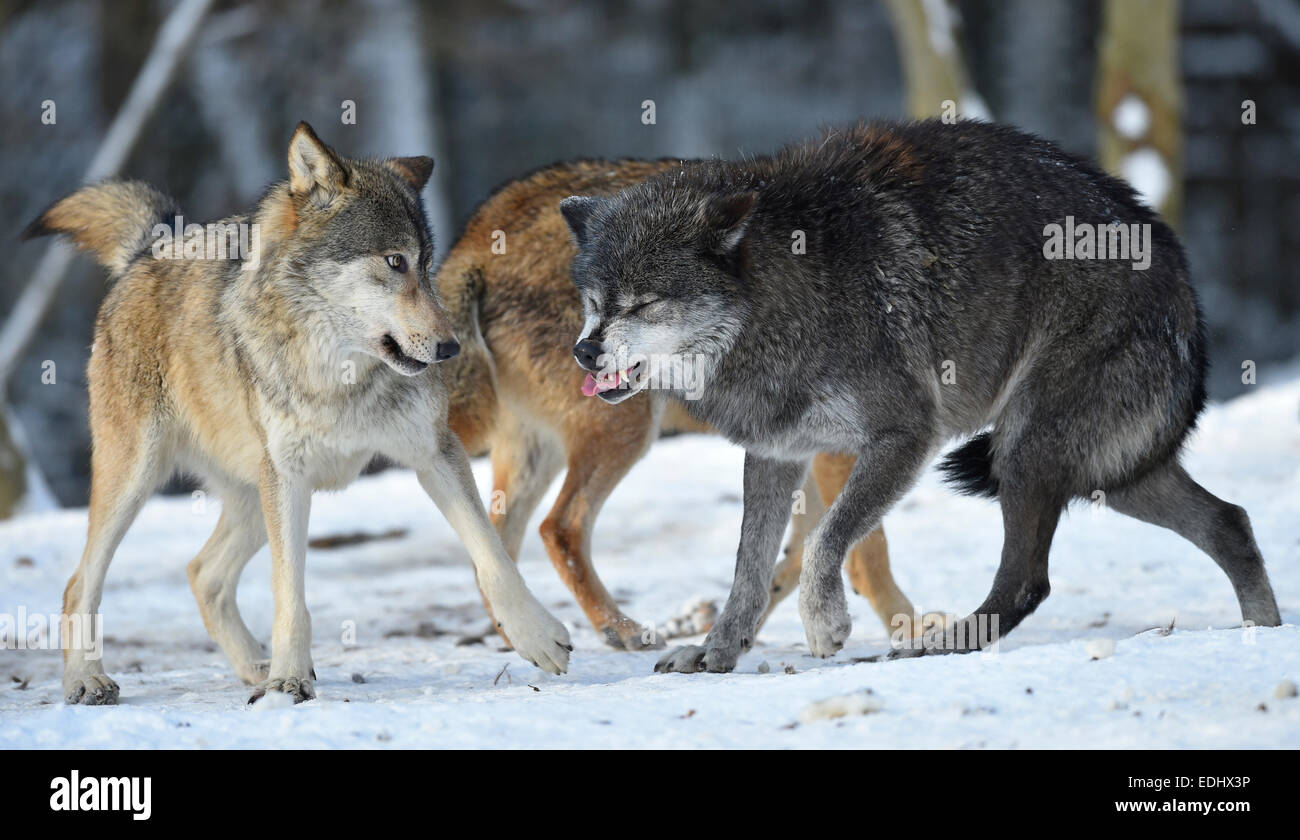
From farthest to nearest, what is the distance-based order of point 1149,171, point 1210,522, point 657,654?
point 1149,171, point 657,654, point 1210,522

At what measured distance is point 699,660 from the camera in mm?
5605

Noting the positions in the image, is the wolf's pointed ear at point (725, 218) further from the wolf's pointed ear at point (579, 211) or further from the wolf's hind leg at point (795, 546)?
the wolf's hind leg at point (795, 546)

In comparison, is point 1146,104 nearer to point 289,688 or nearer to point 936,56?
point 936,56

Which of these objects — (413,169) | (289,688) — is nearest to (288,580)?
(289,688)

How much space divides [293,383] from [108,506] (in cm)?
101

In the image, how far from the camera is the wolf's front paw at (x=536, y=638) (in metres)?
5.48

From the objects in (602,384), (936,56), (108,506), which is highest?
(936,56)

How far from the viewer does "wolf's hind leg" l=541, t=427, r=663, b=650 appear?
659 centimetres

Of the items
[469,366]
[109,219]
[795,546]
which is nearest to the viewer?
[109,219]

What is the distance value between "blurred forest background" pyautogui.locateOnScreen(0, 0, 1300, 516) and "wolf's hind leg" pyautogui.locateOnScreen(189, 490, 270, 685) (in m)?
12.9

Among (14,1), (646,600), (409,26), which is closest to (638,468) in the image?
(646,600)

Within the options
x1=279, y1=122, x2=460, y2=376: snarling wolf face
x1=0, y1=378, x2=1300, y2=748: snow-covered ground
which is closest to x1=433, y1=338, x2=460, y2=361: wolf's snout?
x1=279, y1=122, x2=460, y2=376: snarling wolf face

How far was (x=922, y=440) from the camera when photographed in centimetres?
539

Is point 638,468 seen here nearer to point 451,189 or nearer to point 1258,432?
point 1258,432
